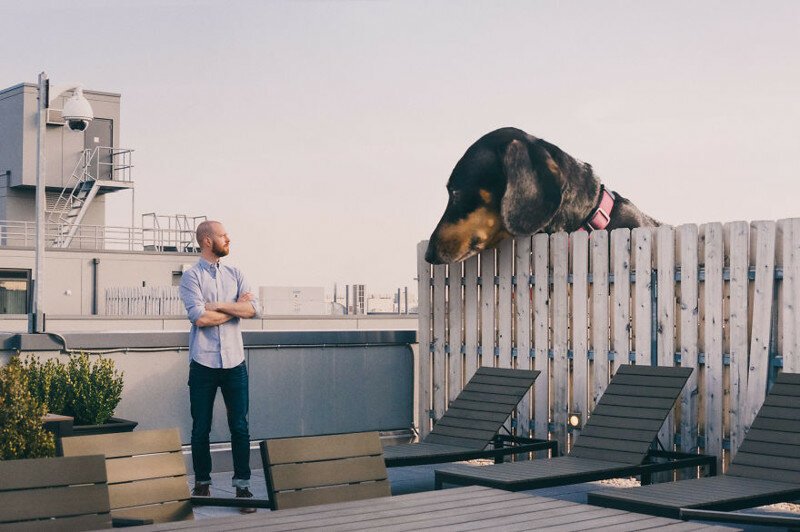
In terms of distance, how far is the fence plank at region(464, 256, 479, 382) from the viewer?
36.1 ft

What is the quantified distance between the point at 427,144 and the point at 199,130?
1847cm

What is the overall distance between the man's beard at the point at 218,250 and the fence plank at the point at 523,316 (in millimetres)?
3665

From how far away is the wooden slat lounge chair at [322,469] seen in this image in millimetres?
4746

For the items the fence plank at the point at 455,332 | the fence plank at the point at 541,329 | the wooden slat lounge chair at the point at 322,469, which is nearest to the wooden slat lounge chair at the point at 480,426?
the fence plank at the point at 541,329

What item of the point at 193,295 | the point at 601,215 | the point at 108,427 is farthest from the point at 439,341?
the point at 193,295

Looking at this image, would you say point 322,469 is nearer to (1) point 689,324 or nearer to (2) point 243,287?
(2) point 243,287

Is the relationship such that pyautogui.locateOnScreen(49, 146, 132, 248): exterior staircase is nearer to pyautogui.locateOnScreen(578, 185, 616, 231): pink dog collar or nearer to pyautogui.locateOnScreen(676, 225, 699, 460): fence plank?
pyautogui.locateOnScreen(578, 185, 616, 231): pink dog collar

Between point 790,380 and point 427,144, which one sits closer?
point 790,380

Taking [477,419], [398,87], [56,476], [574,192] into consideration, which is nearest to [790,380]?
[477,419]

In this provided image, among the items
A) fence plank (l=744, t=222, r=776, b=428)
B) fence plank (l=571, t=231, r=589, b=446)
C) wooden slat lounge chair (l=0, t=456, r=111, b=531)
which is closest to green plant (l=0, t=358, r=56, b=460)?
wooden slat lounge chair (l=0, t=456, r=111, b=531)

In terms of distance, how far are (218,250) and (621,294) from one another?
3649 millimetres

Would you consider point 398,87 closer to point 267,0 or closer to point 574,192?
point 267,0

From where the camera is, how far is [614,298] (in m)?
9.46

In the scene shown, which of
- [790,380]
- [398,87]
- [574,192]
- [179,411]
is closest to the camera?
[790,380]
